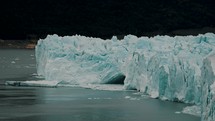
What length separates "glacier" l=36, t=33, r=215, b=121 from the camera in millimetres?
17703

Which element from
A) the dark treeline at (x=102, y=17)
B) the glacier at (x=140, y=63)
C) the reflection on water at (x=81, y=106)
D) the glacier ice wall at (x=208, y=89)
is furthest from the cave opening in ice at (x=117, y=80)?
the dark treeline at (x=102, y=17)

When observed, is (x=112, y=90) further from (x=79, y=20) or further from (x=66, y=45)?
(x=79, y=20)

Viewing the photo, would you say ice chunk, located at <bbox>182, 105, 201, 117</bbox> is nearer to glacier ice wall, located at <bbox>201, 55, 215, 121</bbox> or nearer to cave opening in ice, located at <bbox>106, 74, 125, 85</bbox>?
glacier ice wall, located at <bbox>201, 55, 215, 121</bbox>

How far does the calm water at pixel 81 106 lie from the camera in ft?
51.7

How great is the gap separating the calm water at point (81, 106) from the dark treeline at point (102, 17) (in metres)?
71.0

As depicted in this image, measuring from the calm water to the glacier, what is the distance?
54 cm

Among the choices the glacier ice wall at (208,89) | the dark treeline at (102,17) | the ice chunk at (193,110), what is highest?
the dark treeline at (102,17)

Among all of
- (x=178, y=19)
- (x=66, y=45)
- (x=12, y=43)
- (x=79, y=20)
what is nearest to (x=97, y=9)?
(x=79, y=20)

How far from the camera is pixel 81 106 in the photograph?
17719 millimetres

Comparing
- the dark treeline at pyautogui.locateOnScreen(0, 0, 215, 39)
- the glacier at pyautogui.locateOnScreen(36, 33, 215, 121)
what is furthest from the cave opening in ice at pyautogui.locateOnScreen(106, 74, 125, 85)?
the dark treeline at pyautogui.locateOnScreen(0, 0, 215, 39)

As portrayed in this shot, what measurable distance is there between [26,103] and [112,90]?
3793mm

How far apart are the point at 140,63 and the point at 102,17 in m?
82.6

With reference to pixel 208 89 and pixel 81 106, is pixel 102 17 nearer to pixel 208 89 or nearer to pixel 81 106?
pixel 81 106

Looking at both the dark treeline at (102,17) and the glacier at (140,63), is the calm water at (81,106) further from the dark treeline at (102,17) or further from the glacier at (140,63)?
the dark treeline at (102,17)
